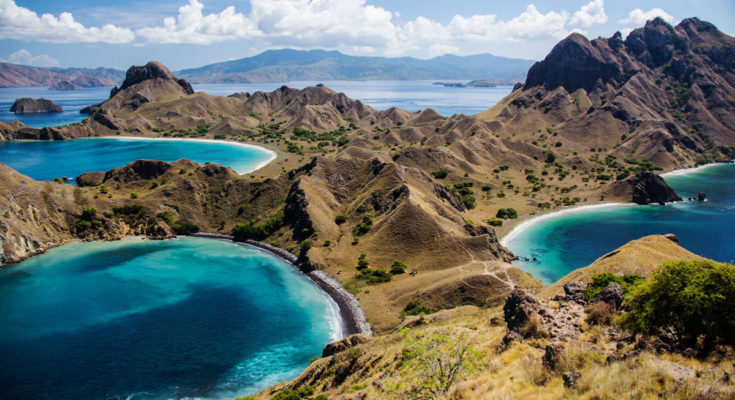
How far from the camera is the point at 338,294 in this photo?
219ft

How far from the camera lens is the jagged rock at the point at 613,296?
2716 centimetres

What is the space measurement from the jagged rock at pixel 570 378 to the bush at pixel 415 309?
125 feet

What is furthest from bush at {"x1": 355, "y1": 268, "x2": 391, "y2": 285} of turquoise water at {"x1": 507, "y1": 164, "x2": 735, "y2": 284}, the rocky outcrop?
the rocky outcrop

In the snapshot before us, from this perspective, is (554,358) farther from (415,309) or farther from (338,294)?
(338,294)

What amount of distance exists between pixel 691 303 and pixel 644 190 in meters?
131

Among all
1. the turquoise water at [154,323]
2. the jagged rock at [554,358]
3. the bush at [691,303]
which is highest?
the bush at [691,303]

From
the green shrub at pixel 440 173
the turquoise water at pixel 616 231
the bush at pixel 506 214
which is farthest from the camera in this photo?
the green shrub at pixel 440 173

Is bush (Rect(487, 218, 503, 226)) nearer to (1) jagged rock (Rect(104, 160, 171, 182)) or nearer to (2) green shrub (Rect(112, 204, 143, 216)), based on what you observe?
(2) green shrub (Rect(112, 204, 143, 216))

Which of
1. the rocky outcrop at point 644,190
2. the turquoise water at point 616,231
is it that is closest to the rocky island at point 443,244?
the rocky outcrop at point 644,190

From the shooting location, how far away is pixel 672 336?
66.4 ft

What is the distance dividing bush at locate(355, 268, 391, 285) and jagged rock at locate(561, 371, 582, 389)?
165ft

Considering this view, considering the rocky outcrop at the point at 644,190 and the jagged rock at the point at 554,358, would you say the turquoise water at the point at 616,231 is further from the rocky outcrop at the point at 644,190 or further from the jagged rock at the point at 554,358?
the jagged rock at the point at 554,358

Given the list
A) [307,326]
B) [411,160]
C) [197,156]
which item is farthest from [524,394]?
[197,156]

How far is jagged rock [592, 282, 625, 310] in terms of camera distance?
89.1ft
